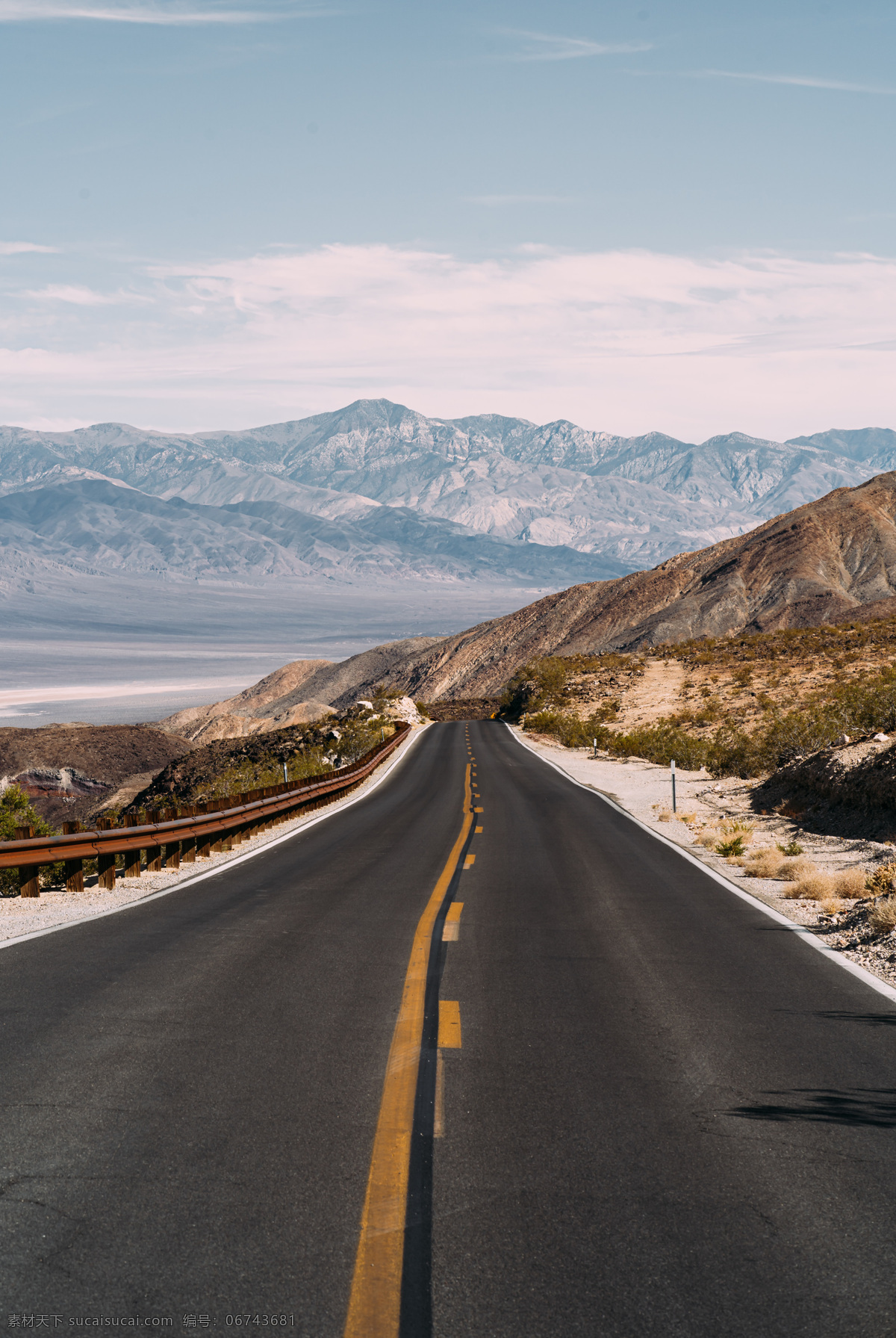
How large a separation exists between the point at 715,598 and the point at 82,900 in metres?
119

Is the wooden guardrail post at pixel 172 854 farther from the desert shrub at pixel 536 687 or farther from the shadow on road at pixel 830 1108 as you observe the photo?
the desert shrub at pixel 536 687

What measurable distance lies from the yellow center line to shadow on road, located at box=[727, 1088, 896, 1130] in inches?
66.3

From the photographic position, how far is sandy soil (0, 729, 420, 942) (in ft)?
32.5

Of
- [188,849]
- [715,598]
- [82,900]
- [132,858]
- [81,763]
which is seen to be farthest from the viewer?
[715,598]

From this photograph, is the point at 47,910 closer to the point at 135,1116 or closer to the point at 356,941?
the point at 356,941

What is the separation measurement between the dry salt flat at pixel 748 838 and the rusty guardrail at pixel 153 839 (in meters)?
7.59

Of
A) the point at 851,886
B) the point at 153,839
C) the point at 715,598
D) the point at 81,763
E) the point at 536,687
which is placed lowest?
the point at 81,763

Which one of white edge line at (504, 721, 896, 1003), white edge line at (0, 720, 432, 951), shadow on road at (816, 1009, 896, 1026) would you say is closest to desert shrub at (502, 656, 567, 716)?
white edge line at (0, 720, 432, 951)

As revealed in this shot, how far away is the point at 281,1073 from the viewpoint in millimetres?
5391

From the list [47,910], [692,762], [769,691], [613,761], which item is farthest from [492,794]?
[769,691]

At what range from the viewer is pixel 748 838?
1711 centimetres

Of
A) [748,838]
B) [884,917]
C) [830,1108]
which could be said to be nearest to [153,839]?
[884,917]

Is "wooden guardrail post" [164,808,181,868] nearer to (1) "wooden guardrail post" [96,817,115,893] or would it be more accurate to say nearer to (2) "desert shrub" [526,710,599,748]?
(1) "wooden guardrail post" [96,817,115,893]

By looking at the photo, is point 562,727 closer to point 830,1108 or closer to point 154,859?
point 154,859
